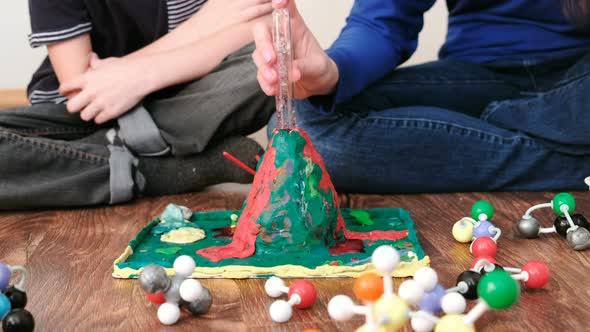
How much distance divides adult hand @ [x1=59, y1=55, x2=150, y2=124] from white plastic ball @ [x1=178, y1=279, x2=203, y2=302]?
71 cm

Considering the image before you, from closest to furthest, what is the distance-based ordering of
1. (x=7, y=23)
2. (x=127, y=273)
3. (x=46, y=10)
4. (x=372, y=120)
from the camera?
(x=127, y=273) < (x=372, y=120) < (x=46, y=10) < (x=7, y=23)

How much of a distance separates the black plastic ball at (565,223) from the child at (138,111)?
0.60m

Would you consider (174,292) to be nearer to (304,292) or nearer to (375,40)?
(304,292)

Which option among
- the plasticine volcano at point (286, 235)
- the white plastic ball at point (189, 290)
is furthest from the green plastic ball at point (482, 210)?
the white plastic ball at point (189, 290)

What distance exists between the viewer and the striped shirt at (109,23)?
138 cm

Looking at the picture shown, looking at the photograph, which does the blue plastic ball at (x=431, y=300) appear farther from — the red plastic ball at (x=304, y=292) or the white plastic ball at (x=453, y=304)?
the red plastic ball at (x=304, y=292)

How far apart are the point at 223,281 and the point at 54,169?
62 centimetres

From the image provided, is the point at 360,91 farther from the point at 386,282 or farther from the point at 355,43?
the point at 386,282

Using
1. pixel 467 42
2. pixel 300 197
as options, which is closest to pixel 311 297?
pixel 300 197

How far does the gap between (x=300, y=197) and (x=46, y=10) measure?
2.65ft

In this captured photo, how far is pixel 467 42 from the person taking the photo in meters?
1.42

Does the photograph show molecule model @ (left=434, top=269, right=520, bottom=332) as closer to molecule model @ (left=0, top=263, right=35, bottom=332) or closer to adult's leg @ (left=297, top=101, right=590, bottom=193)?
molecule model @ (left=0, top=263, right=35, bottom=332)

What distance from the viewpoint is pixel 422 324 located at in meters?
0.62

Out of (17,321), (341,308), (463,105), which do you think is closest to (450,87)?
(463,105)
